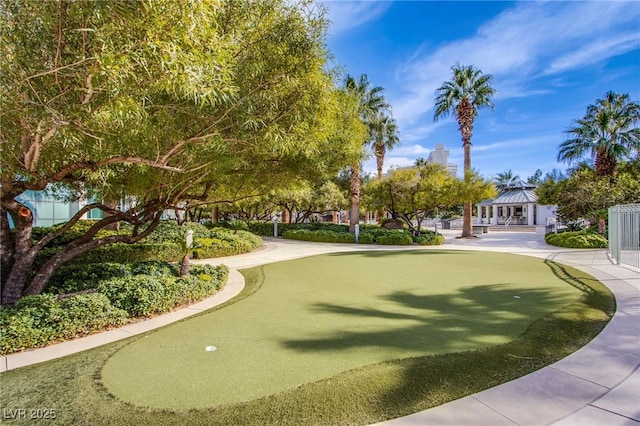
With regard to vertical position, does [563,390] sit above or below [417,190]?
below

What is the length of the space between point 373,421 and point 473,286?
20.1ft

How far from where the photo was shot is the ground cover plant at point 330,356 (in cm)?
299

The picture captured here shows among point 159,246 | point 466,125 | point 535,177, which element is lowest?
point 159,246

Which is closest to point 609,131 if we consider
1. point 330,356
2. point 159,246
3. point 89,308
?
point 330,356

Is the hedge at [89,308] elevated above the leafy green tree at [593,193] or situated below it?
below

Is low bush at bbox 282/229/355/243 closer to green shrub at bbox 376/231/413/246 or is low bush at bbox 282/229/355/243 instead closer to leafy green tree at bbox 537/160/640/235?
green shrub at bbox 376/231/413/246

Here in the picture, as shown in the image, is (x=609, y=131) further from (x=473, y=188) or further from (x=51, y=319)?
(x=51, y=319)

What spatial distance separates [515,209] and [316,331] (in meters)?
47.2

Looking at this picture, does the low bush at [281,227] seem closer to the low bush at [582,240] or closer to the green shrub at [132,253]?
the green shrub at [132,253]

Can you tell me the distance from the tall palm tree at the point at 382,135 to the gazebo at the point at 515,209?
1917 centimetres

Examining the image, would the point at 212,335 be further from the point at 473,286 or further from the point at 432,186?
the point at 432,186

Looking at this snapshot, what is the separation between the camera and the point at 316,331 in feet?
16.3

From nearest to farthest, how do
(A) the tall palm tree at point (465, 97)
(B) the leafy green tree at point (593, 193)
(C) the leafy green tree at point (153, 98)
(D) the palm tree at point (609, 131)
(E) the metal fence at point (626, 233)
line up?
(C) the leafy green tree at point (153, 98) < (E) the metal fence at point (626, 233) < (B) the leafy green tree at point (593, 193) < (D) the palm tree at point (609, 131) < (A) the tall palm tree at point (465, 97)

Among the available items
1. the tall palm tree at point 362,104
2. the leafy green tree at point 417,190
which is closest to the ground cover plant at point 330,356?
the leafy green tree at point 417,190
